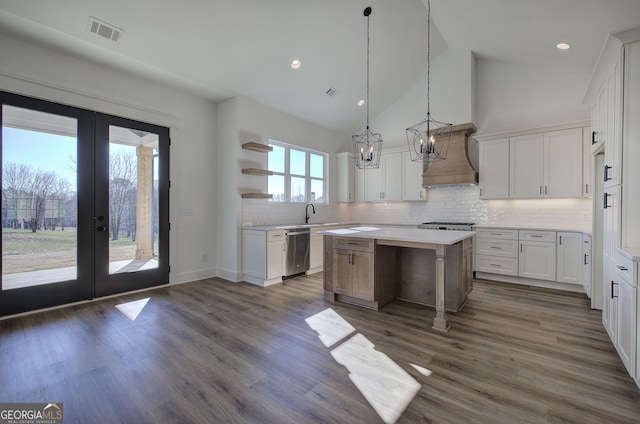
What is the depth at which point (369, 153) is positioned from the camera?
11.6ft

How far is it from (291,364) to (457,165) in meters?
4.73

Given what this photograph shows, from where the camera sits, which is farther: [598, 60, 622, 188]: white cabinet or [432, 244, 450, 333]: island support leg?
[432, 244, 450, 333]: island support leg

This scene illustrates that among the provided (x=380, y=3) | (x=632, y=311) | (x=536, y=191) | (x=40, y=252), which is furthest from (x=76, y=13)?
Answer: (x=536, y=191)

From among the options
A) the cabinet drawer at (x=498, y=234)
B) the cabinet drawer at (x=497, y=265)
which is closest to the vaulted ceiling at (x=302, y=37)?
the cabinet drawer at (x=498, y=234)

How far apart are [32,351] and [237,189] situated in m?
3.17

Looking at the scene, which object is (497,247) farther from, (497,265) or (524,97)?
(524,97)

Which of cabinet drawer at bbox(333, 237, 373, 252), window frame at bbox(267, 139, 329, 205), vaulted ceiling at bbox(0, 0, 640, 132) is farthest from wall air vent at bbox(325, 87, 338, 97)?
cabinet drawer at bbox(333, 237, 373, 252)

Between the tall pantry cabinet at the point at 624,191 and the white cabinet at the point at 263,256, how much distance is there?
402 cm

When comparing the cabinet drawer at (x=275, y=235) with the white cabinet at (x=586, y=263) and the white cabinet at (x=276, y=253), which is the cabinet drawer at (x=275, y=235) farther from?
the white cabinet at (x=586, y=263)

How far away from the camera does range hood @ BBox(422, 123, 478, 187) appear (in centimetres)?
534

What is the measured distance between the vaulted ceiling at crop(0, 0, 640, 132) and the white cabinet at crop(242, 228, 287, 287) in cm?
252

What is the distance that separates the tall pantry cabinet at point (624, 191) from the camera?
81.8 inches

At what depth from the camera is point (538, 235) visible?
181 inches

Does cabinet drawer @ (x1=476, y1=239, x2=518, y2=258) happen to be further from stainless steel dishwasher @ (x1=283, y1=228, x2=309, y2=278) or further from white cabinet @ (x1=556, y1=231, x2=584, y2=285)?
stainless steel dishwasher @ (x1=283, y1=228, x2=309, y2=278)
